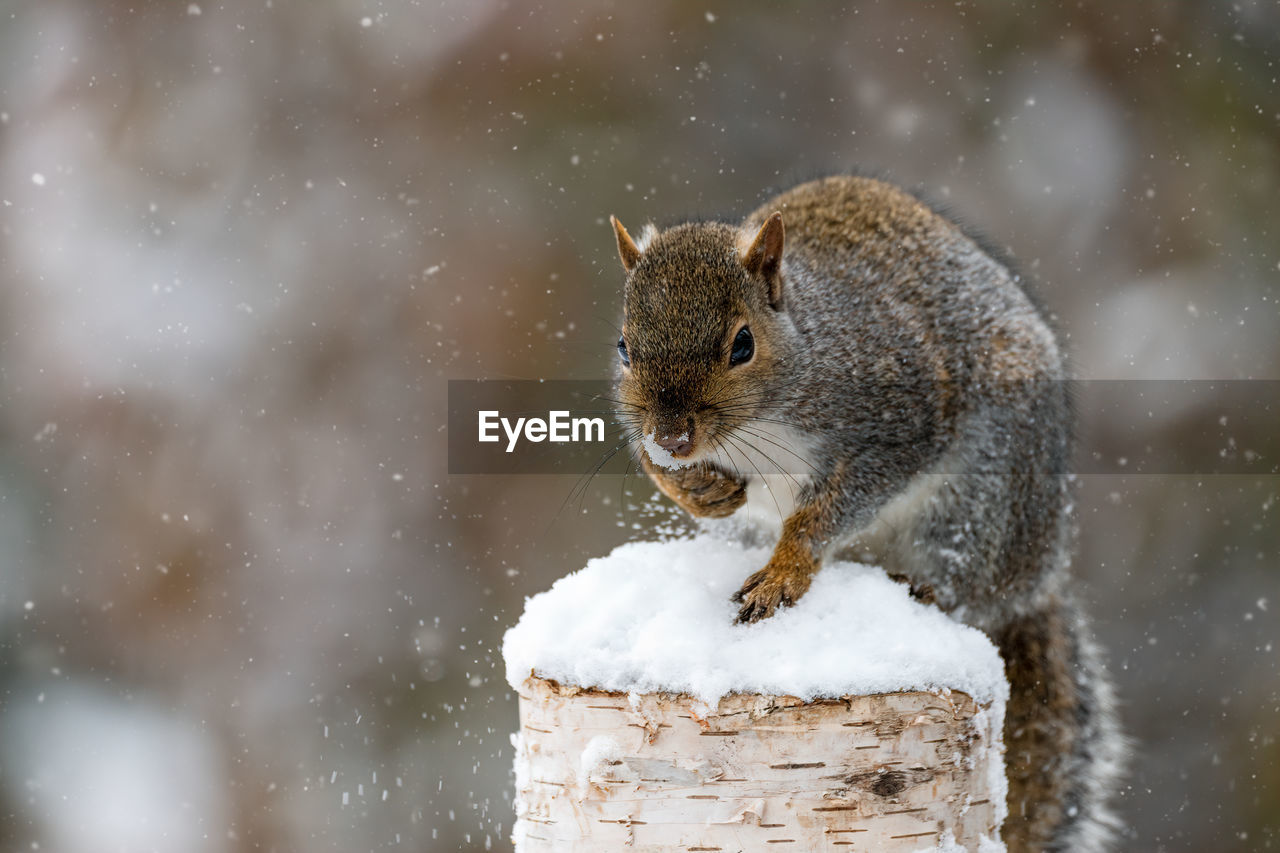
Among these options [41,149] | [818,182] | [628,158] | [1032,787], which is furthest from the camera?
[41,149]

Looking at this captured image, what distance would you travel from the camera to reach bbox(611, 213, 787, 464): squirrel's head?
70.8 inches

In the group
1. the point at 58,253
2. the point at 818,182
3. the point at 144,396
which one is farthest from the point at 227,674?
the point at 818,182

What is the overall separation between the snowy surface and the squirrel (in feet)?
0.27

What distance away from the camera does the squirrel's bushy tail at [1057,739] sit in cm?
214

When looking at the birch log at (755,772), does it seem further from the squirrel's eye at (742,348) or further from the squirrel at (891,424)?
the squirrel's eye at (742,348)

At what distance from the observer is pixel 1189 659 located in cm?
379

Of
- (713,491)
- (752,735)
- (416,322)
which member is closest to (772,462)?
(713,491)

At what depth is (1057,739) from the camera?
2.21 meters

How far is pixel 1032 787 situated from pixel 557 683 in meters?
1.02

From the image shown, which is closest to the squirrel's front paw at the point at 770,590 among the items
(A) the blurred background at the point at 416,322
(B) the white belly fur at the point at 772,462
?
(B) the white belly fur at the point at 772,462

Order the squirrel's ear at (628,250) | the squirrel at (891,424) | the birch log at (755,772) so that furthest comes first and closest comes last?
1. the squirrel's ear at (628,250)
2. the squirrel at (891,424)
3. the birch log at (755,772)

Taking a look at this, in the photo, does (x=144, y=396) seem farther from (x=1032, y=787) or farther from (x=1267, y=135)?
(x=1267, y=135)

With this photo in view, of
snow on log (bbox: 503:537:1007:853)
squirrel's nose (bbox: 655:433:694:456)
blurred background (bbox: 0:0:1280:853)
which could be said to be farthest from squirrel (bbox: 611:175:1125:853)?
blurred background (bbox: 0:0:1280:853)

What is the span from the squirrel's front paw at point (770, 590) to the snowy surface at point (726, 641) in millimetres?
17
